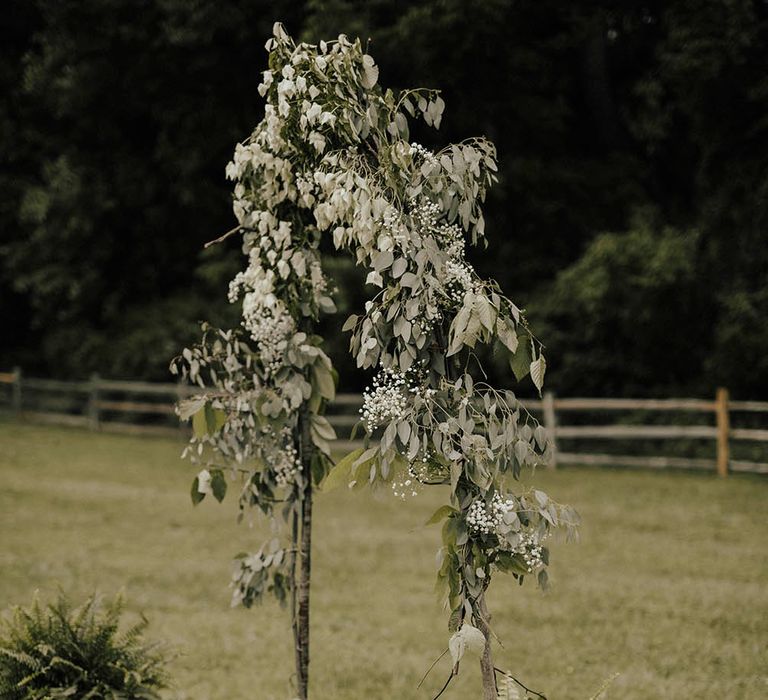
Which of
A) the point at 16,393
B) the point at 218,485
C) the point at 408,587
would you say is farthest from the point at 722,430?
the point at 16,393

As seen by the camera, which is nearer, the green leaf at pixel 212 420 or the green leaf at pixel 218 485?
the green leaf at pixel 212 420

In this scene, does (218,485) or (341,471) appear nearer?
(341,471)

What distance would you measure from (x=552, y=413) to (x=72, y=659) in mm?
12230

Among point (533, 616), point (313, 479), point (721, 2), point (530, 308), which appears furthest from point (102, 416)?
point (313, 479)

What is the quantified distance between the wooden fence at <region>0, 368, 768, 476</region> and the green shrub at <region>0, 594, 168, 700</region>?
7.84m

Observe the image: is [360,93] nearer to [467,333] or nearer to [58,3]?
[467,333]

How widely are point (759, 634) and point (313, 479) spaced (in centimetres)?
411

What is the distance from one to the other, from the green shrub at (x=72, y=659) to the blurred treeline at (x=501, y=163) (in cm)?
1295

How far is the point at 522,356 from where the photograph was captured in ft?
11.3

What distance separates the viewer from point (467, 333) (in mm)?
3217

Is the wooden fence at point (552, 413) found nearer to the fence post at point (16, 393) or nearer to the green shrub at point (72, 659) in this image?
the fence post at point (16, 393)

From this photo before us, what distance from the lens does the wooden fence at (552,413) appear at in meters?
15.0

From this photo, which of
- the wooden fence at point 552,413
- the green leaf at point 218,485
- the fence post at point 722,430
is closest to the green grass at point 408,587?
the green leaf at point 218,485

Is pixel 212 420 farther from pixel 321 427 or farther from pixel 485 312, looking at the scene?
pixel 485 312
